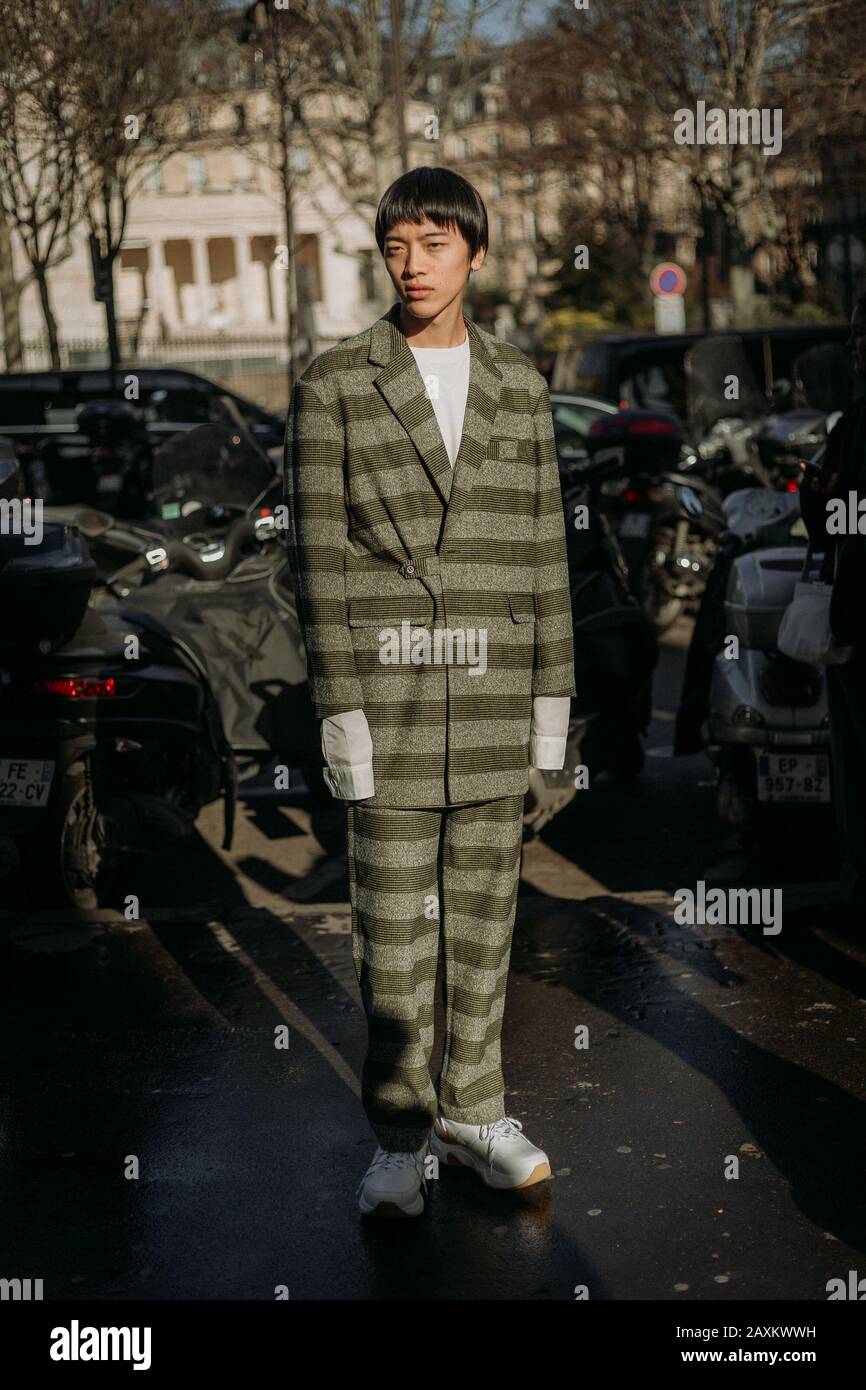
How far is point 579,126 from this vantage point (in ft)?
115

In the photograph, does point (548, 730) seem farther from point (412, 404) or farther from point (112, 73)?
point (112, 73)

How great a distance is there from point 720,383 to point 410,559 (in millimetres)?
10375

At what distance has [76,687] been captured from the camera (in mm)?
5914

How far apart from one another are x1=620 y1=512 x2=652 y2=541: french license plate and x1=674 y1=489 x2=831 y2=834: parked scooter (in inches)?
197

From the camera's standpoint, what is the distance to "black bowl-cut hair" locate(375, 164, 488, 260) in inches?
141

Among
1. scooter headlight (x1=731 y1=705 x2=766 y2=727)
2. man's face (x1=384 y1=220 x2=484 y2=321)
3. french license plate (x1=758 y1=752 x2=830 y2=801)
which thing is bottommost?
french license plate (x1=758 y1=752 x2=830 y2=801)

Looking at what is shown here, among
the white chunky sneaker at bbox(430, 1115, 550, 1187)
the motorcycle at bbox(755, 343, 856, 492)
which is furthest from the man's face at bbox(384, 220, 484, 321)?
the motorcycle at bbox(755, 343, 856, 492)

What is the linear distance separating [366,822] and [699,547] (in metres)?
9.05

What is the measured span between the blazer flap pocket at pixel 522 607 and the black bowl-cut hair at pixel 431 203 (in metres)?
0.74

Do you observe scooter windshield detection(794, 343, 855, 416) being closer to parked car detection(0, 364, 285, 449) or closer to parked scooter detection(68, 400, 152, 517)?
parked scooter detection(68, 400, 152, 517)

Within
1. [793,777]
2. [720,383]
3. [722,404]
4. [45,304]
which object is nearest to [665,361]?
[720,383]
